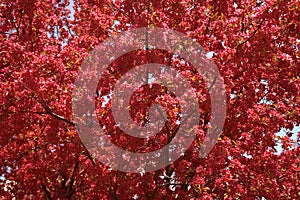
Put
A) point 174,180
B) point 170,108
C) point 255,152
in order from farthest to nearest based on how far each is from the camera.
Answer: point 174,180 < point 255,152 < point 170,108

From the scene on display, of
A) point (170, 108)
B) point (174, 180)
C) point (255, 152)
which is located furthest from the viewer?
point (174, 180)

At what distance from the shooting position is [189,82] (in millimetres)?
10477

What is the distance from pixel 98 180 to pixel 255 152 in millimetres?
4409

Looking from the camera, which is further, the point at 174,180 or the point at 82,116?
the point at 174,180

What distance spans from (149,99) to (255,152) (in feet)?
10.9

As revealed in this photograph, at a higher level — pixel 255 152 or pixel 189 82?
pixel 189 82

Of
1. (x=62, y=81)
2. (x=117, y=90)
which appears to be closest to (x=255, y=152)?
(x=117, y=90)

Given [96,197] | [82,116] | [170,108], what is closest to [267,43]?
[170,108]

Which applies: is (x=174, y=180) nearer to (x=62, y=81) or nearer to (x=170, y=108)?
(x=170, y=108)

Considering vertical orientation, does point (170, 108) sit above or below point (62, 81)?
below

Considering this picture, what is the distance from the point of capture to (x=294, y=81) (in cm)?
1155

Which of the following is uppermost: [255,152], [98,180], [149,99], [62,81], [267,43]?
[267,43]

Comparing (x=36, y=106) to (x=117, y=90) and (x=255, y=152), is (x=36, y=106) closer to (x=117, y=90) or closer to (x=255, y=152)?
(x=117, y=90)

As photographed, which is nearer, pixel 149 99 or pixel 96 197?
pixel 149 99
